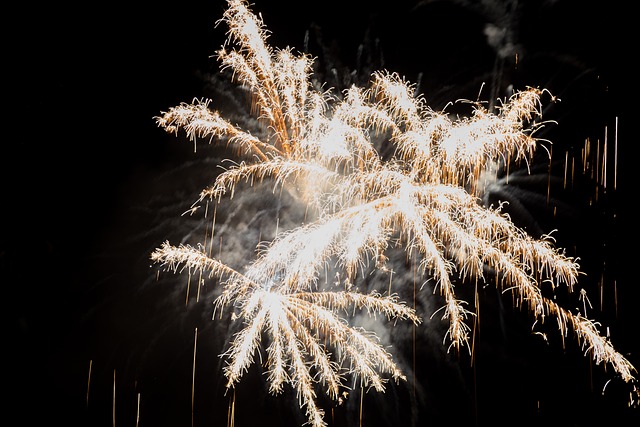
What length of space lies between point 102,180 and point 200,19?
1.31m

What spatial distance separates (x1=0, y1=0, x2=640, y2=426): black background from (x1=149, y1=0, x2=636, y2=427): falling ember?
0.18 metres

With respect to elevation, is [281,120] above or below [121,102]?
below

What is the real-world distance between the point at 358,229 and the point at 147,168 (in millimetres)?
1504

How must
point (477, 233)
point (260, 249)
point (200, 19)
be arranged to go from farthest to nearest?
1. point (200, 19)
2. point (260, 249)
3. point (477, 233)

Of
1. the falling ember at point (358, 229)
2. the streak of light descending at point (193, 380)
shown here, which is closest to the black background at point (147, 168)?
the streak of light descending at point (193, 380)

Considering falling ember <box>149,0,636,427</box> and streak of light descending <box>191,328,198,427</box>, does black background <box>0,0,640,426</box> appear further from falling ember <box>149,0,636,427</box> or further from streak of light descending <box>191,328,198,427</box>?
falling ember <box>149,0,636,427</box>

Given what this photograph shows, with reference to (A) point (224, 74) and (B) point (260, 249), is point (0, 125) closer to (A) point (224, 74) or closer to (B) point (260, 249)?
(A) point (224, 74)

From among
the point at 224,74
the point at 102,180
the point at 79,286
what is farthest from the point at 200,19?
the point at 79,286

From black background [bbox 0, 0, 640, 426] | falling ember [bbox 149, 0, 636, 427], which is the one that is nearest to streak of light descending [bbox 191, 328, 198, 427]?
black background [bbox 0, 0, 640, 426]

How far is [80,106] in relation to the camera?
3.03 meters

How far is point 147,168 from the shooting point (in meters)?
2.89

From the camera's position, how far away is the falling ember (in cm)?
255

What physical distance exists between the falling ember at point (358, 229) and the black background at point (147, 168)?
0.18m

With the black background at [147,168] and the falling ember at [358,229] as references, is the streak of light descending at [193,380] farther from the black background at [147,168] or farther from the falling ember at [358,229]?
the falling ember at [358,229]
